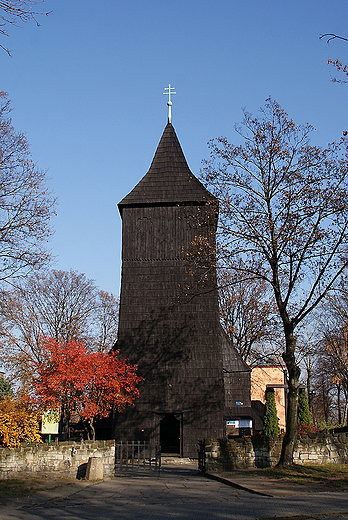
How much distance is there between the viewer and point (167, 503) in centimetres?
1136

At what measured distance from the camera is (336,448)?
687 inches

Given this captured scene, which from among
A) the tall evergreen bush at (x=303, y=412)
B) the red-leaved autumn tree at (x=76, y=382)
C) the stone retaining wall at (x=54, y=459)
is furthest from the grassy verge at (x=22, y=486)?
the tall evergreen bush at (x=303, y=412)

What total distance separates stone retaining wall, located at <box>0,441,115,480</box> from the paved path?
1.28 meters

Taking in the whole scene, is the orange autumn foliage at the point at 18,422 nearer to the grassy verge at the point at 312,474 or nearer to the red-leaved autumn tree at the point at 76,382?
the red-leaved autumn tree at the point at 76,382

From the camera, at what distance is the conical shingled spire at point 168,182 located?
27359 millimetres

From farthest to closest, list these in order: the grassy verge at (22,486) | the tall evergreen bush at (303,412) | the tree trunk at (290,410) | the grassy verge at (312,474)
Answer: the tall evergreen bush at (303,412) < the tree trunk at (290,410) < the grassy verge at (312,474) < the grassy verge at (22,486)

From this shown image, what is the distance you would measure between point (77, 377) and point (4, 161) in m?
7.81

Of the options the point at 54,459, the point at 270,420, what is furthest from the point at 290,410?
the point at 270,420

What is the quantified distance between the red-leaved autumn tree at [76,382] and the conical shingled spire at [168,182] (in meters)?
9.79

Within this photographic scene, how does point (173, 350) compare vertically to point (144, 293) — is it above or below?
below

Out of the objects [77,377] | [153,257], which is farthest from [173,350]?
[77,377]

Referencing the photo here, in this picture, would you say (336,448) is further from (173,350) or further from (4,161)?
(4,161)

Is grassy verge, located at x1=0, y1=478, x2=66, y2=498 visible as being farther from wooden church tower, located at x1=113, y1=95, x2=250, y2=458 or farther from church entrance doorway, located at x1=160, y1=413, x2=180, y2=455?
church entrance doorway, located at x1=160, y1=413, x2=180, y2=455

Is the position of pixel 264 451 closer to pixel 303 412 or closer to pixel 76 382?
pixel 76 382
